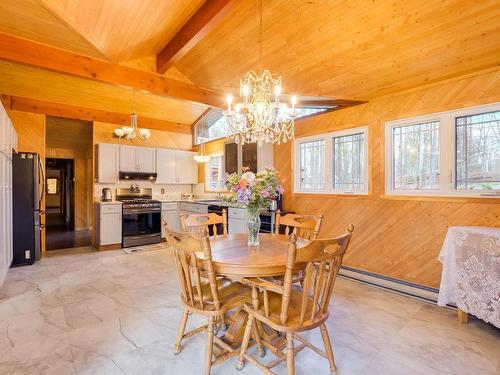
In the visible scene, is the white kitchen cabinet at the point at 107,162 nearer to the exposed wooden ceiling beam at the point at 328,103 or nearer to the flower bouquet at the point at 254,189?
the exposed wooden ceiling beam at the point at 328,103

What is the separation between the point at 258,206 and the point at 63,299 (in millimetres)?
2495

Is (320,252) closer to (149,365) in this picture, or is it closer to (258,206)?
(258,206)

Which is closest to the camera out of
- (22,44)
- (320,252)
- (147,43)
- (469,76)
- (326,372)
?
(320,252)

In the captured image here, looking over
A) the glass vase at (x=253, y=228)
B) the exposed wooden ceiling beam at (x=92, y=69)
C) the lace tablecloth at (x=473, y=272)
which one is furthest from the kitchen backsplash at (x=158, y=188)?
the lace tablecloth at (x=473, y=272)

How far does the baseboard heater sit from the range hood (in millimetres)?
4483

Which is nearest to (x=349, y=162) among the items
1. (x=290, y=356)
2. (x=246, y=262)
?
(x=246, y=262)

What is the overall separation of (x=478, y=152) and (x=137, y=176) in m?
5.82

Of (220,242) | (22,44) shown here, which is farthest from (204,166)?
(220,242)

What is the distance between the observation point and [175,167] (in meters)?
6.45

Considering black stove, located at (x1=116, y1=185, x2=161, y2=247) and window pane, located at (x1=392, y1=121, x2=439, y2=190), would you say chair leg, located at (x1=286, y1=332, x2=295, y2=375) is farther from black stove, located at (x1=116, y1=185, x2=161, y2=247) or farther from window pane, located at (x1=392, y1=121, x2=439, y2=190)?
black stove, located at (x1=116, y1=185, x2=161, y2=247)

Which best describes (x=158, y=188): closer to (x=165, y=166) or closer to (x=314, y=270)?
(x=165, y=166)

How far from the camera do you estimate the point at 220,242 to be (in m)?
2.34

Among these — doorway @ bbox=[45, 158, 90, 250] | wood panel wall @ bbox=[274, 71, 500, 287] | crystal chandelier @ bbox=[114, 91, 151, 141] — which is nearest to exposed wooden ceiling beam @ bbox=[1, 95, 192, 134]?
crystal chandelier @ bbox=[114, 91, 151, 141]

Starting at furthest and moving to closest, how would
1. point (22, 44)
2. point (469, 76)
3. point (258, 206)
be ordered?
point (22, 44)
point (469, 76)
point (258, 206)
